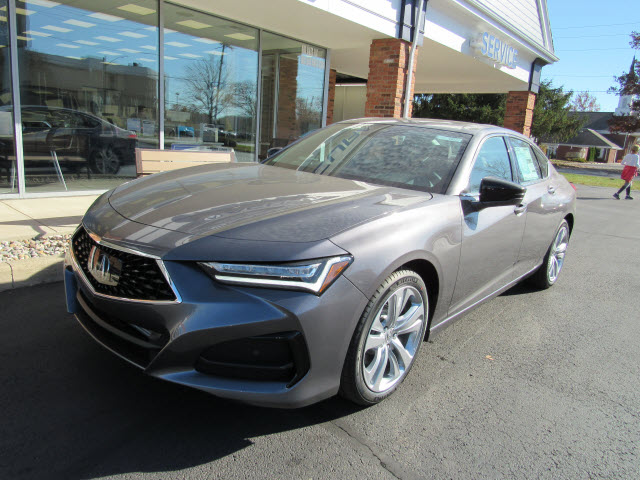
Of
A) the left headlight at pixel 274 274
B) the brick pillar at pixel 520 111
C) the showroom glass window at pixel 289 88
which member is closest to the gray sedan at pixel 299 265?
the left headlight at pixel 274 274

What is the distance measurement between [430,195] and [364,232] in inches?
32.6

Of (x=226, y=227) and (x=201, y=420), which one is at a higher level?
(x=226, y=227)

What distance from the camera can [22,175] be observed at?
6.97 meters

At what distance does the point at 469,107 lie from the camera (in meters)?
26.3

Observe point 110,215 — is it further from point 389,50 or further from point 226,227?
point 389,50

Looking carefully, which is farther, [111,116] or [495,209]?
[111,116]

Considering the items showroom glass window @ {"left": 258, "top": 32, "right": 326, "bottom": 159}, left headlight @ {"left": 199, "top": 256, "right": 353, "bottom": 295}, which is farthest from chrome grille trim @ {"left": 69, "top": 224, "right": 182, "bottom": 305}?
showroom glass window @ {"left": 258, "top": 32, "right": 326, "bottom": 159}

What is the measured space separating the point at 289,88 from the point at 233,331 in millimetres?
10276

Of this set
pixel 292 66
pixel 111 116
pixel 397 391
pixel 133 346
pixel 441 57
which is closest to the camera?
pixel 133 346

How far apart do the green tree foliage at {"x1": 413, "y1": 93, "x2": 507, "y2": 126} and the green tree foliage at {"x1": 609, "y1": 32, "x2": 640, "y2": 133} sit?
126 feet

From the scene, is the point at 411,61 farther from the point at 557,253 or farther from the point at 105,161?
the point at 105,161

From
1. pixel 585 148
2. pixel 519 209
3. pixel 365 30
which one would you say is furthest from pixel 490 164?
pixel 585 148

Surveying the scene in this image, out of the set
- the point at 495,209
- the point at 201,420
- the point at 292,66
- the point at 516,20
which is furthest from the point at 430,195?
the point at 516,20

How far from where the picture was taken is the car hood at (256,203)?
2.13m
